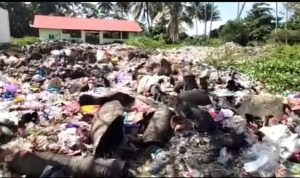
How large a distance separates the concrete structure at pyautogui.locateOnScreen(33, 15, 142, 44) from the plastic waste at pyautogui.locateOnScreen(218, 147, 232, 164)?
1049 inches

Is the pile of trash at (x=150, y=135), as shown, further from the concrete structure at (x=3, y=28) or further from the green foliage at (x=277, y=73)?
the concrete structure at (x=3, y=28)

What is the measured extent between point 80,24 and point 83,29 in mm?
749

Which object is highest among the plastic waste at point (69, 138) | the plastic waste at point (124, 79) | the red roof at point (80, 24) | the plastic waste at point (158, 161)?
the red roof at point (80, 24)

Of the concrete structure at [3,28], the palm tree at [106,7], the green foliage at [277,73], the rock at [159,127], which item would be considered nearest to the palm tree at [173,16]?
the palm tree at [106,7]

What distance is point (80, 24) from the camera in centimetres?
3073

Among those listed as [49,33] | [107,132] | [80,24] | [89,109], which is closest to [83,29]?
[80,24]

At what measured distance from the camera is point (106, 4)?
44.4 meters

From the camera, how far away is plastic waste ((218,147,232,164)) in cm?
410

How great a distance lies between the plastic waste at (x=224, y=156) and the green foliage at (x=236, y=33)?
22.5 meters

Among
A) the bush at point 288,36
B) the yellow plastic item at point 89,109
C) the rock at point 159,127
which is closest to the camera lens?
the rock at point 159,127

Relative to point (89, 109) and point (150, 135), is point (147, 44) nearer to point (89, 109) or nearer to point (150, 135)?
point (89, 109)

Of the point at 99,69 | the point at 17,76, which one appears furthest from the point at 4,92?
the point at 99,69

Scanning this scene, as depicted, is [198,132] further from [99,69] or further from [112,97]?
[99,69]

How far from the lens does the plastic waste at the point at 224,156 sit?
4.10m
